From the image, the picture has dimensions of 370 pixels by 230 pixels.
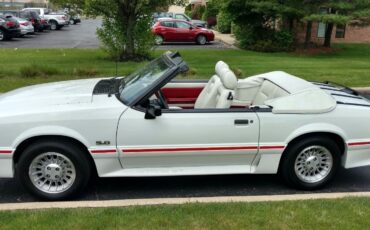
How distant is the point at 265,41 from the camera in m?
21.4

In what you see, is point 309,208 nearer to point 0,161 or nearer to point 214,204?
point 214,204

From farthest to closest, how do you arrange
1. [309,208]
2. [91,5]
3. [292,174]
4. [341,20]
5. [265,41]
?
1. [265,41]
2. [341,20]
3. [91,5]
4. [292,174]
5. [309,208]

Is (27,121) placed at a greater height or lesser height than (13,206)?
greater

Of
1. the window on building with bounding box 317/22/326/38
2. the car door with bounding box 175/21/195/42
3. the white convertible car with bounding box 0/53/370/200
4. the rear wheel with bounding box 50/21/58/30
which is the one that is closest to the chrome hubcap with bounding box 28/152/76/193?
the white convertible car with bounding box 0/53/370/200

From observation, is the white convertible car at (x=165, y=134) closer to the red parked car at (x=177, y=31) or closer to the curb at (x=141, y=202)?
the curb at (x=141, y=202)

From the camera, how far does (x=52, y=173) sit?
4465 millimetres

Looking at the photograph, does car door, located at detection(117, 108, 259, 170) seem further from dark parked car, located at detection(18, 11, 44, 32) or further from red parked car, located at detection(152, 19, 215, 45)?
dark parked car, located at detection(18, 11, 44, 32)

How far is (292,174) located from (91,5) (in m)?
10.8

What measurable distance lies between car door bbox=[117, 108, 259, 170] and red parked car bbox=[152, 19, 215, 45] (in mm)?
20821

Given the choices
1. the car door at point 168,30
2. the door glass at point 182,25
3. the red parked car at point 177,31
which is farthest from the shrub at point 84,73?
the door glass at point 182,25

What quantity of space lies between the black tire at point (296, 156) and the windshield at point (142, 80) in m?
1.56

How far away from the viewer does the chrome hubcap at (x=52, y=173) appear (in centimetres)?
441

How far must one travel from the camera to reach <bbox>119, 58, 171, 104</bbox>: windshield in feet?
15.0

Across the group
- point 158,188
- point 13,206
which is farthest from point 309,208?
point 13,206
